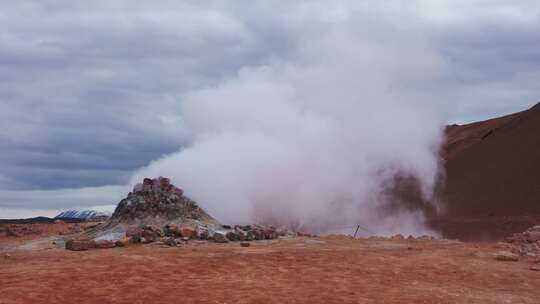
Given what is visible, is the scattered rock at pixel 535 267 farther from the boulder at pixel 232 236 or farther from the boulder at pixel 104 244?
the boulder at pixel 104 244

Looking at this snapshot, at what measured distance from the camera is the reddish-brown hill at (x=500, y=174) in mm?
35438

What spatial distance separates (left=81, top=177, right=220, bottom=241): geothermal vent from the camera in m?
19.9

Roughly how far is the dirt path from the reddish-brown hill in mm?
20123

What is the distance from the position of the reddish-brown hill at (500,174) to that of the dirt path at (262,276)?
20123 mm

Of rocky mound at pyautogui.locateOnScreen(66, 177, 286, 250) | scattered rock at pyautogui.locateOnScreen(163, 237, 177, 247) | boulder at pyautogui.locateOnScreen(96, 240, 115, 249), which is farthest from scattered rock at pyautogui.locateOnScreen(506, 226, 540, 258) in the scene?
boulder at pyautogui.locateOnScreen(96, 240, 115, 249)

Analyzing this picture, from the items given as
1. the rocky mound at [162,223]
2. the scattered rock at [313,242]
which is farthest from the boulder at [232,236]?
the scattered rock at [313,242]

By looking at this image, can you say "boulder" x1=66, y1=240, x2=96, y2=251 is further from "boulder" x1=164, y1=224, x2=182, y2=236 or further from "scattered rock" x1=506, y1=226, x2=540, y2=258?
"scattered rock" x1=506, y1=226, x2=540, y2=258

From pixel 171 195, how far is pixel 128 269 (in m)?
8.65

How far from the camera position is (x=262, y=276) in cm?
1238

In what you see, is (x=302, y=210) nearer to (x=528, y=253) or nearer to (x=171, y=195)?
(x=171, y=195)

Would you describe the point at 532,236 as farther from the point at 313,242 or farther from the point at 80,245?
the point at 80,245

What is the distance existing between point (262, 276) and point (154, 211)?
9.08 meters

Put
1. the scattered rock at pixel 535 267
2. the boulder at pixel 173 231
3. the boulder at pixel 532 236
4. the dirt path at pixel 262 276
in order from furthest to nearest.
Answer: the boulder at pixel 532 236, the boulder at pixel 173 231, the scattered rock at pixel 535 267, the dirt path at pixel 262 276

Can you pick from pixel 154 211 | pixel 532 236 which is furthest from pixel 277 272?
pixel 532 236
